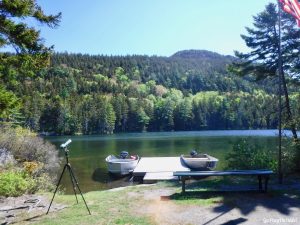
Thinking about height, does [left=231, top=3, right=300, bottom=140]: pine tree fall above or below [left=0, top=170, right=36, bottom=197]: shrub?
above

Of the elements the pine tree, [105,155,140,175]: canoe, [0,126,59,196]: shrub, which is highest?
the pine tree

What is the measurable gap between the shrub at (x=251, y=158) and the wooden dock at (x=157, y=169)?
12.7ft

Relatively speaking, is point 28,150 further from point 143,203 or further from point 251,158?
point 143,203

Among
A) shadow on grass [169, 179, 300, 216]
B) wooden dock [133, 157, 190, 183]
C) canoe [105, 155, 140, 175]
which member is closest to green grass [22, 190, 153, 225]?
shadow on grass [169, 179, 300, 216]

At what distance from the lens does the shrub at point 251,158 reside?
18.2m

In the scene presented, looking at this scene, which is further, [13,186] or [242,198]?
[13,186]

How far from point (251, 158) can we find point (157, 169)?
8.86 m

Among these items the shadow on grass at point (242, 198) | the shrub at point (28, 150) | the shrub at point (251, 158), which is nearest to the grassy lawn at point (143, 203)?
the shadow on grass at point (242, 198)

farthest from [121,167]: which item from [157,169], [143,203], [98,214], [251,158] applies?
[98,214]

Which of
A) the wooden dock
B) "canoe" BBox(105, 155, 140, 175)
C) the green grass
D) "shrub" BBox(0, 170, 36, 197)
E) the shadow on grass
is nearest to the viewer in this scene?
the green grass

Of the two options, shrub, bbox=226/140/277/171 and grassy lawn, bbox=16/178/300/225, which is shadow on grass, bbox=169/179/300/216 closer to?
grassy lawn, bbox=16/178/300/225

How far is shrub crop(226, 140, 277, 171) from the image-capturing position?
18.2 metres

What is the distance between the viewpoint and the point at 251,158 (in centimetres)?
1919

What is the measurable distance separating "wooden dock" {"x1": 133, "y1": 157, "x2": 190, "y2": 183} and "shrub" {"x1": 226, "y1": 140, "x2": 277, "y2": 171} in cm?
388
